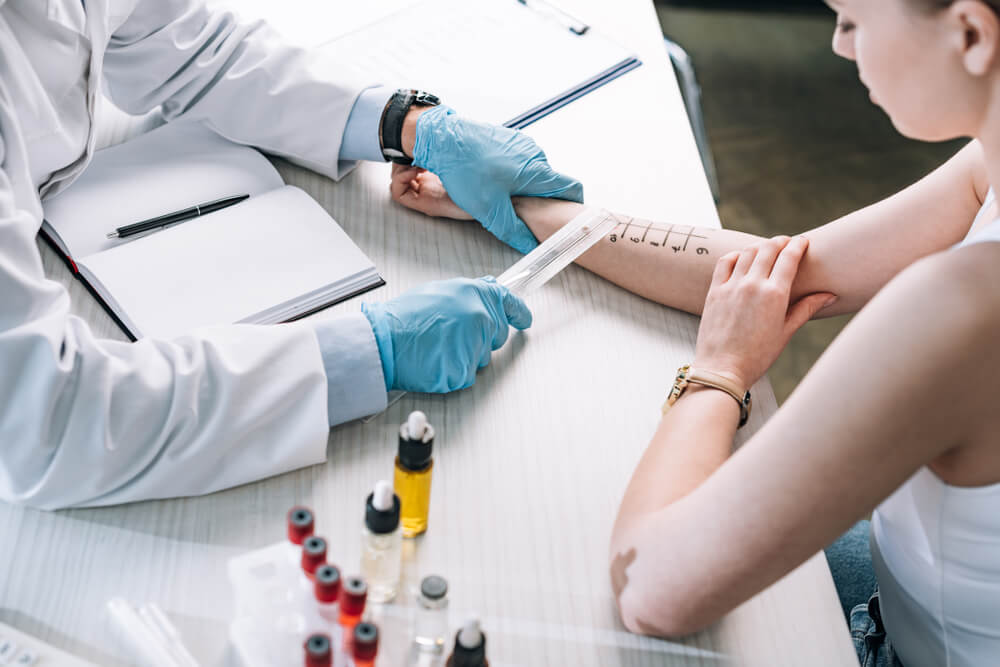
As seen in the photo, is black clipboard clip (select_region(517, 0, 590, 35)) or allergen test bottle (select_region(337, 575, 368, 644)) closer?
allergen test bottle (select_region(337, 575, 368, 644))

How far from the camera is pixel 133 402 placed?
87cm

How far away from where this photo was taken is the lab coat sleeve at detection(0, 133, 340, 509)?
838 millimetres

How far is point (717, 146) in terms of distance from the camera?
2963 millimetres

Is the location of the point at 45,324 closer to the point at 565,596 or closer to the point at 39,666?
the point at 39,666

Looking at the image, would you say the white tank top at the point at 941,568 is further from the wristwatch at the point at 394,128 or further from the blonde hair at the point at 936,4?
the wristwatch at the point at 394,128

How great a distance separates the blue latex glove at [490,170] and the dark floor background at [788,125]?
4.46 ft

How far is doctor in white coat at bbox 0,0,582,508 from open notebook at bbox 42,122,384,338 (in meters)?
0.06

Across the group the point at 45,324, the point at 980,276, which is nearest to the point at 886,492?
the point at 980,276

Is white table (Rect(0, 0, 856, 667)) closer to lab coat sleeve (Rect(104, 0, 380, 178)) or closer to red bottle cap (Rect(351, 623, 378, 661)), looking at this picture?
red bottle cap (Rect(351, 623, 378, 661))

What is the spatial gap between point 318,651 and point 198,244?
606 mm

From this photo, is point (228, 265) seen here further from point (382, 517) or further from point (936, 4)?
point (936, 4)

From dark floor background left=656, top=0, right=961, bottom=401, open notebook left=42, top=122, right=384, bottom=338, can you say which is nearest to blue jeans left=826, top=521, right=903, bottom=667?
open notebook left=42, top=122, right=384, bottom=338

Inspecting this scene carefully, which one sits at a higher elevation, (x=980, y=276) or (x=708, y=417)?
(x=980, y=276)

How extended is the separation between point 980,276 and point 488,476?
50cm
